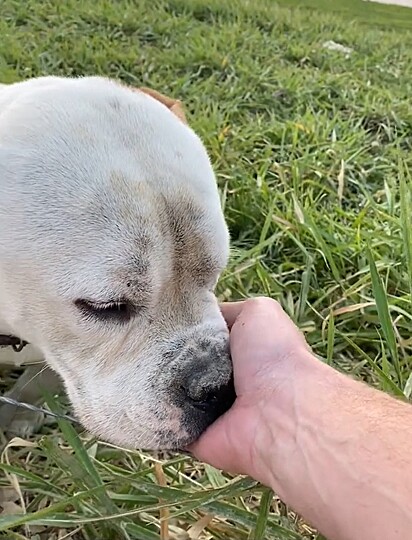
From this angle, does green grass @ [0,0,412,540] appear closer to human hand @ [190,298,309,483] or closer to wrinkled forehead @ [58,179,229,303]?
human hand @ [190,298,309,483]

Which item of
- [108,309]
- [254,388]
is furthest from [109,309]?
[254,388]

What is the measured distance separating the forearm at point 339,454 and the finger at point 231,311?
0.80ft

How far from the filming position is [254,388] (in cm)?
136

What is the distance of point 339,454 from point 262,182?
1516 millimetres

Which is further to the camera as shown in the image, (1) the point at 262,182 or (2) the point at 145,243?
(1) the point at 262,182

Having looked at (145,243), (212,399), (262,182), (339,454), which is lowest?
(262,182)

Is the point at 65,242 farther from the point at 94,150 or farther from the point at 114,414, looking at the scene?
the point at 114,414

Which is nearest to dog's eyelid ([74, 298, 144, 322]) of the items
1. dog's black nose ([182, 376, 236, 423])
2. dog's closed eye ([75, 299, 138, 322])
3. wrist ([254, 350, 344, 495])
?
dog's closed eye ([75, 299, 138, 322])

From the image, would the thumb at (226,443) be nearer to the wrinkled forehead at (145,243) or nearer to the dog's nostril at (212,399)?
the dog's nostril at (212,399)

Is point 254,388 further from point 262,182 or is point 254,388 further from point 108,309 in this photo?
point 262,182

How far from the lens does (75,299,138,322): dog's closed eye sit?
1356 mm

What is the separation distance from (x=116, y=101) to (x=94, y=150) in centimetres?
16

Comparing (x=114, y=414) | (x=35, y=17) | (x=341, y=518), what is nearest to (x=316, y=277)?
(x=114, y=414)

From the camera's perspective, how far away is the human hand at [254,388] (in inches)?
51.3
